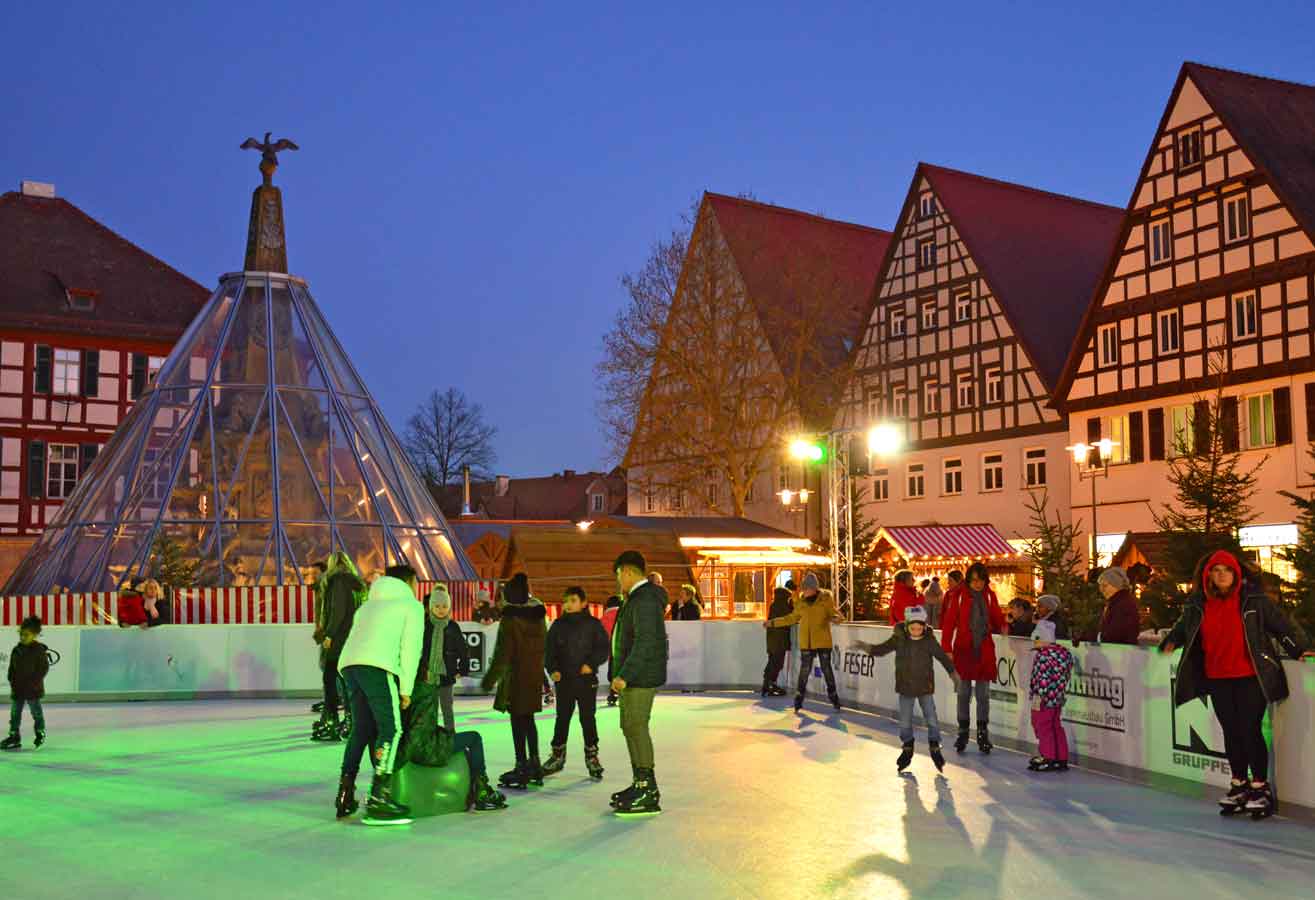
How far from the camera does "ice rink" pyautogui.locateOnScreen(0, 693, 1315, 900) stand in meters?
7.44

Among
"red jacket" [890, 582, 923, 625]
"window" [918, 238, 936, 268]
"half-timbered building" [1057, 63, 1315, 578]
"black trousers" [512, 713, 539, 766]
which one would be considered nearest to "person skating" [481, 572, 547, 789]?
"black trousers" [512, 713, 539, 766]

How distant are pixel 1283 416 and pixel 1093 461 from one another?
4.34 meters

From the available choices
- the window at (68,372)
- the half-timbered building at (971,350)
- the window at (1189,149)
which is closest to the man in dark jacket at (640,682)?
the window at (1189,149)

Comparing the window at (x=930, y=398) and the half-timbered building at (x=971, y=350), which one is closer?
the half-timbered building at (x=971, y=350)

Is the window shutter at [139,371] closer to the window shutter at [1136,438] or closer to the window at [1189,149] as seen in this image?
the window shutter at [1136,438]

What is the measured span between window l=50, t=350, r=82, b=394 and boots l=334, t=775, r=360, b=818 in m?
40.2

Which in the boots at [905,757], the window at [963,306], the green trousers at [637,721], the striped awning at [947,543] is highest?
the window at [963,306]

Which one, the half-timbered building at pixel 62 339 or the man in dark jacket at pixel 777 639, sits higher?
the half-timbered building at pixel 62 339

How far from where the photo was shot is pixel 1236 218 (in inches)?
1374

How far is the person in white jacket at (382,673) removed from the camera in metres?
9.05

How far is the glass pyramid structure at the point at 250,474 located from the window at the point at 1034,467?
18.4m

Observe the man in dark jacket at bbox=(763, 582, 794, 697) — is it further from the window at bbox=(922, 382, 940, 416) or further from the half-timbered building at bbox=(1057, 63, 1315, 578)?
the window at bbox=(922, 382, 940, 416)

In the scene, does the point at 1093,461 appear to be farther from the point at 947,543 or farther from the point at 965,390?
the point at 965,390

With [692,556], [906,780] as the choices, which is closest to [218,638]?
[906,780]
